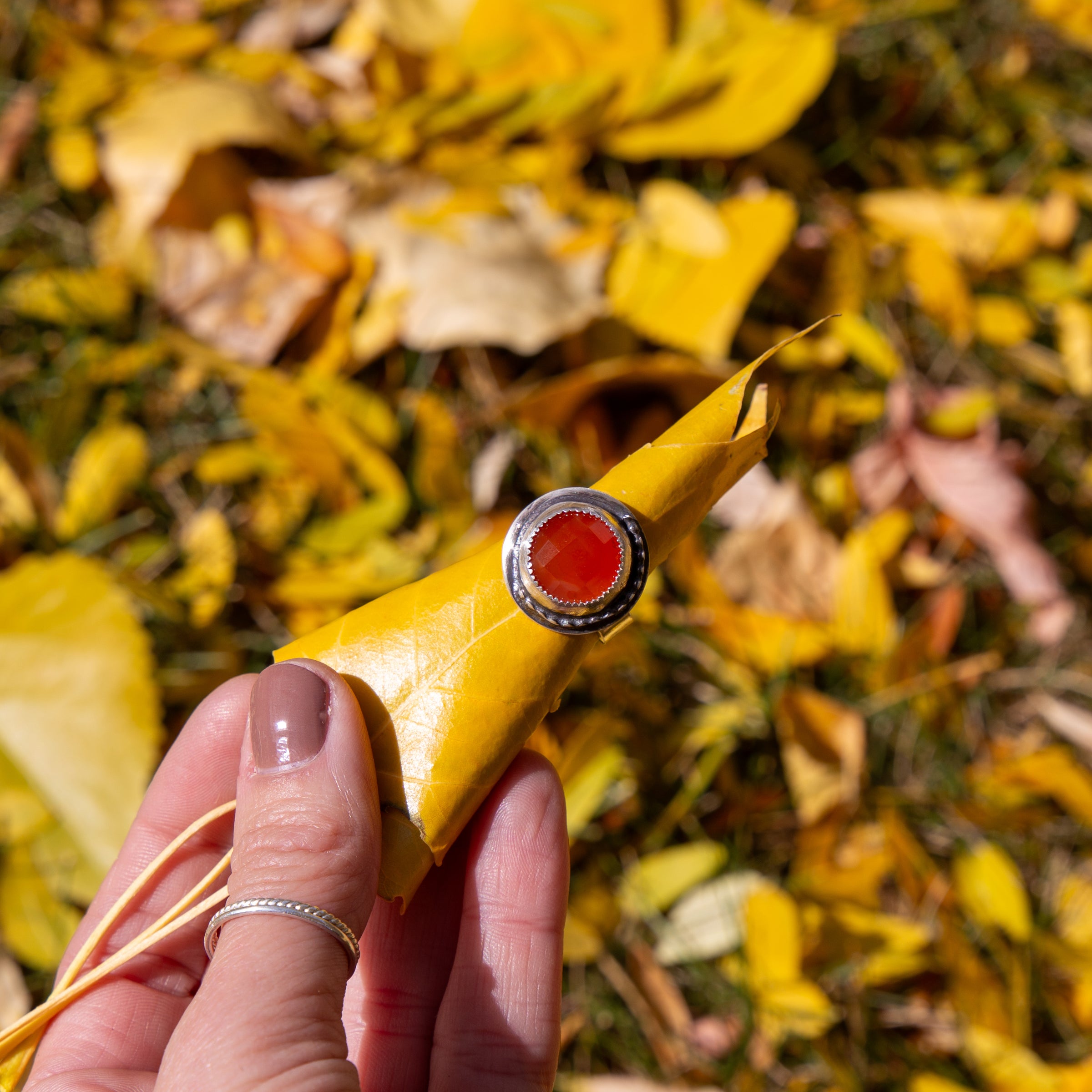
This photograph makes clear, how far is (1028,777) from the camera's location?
1764 millimetres

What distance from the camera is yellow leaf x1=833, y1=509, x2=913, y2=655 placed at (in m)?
1.79

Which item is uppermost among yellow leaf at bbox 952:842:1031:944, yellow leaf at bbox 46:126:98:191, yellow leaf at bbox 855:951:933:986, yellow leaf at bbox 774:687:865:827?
yellow leaf at bbox 46:126:98:191

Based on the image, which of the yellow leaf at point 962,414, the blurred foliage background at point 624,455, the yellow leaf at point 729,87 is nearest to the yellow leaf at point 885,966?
the blurred foliage background at point 624,455

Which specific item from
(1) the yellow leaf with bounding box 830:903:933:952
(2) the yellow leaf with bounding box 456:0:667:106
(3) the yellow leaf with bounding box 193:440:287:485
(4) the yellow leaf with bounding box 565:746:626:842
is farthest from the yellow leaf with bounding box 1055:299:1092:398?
(3) the yellow leaf with bounding box 193:440:287:485

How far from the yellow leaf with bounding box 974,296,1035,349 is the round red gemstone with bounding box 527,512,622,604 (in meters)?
1.42

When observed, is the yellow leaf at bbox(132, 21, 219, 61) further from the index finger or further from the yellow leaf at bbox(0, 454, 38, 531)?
the index finger

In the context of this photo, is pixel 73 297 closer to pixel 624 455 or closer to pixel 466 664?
pixel 624 455

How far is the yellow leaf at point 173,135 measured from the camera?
1.85 m

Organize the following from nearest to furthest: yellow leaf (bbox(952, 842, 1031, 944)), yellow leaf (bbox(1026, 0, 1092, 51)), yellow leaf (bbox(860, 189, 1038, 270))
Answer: yellow leaf (bbox(952, 842, 1031, 944)) < yellow leaf (bbox(860, 189, 1038, 270)) < yellow leaf (bbox(1026, 0, 1092, 51))

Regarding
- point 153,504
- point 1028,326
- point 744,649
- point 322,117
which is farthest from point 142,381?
point 1028,326

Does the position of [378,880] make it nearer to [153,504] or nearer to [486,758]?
[486,758]

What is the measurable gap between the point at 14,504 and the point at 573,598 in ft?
4.26

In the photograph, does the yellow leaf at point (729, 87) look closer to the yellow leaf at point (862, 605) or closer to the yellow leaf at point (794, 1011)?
the yellow leaf at point (862, 605)

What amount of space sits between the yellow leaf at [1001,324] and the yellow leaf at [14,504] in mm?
1850
